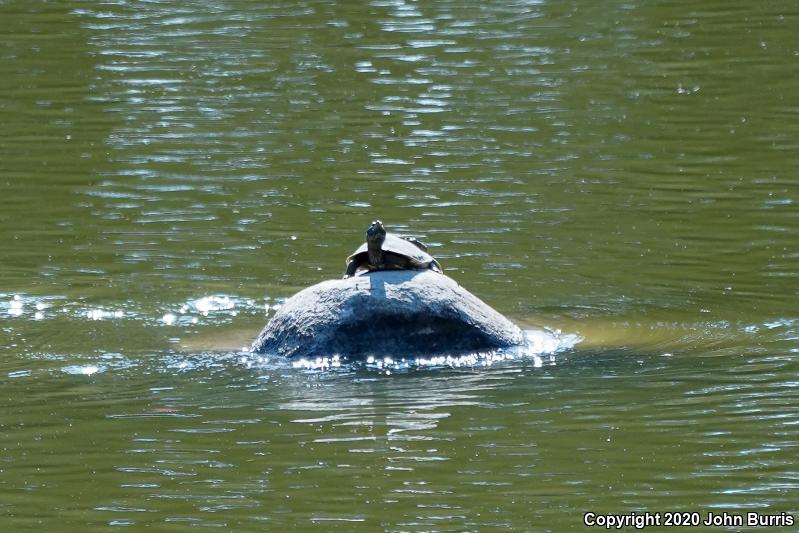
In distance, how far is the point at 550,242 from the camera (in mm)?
14109

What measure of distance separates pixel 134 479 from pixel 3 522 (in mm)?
769

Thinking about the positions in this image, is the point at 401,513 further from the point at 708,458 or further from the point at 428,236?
the point at 428,236

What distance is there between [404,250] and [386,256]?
0.17 metres

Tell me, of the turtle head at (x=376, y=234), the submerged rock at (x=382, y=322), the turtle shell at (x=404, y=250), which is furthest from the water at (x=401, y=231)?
the turtle head at (x=376, y=234)

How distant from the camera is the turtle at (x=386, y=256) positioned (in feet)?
37.1

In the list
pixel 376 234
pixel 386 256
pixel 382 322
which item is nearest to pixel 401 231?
pixel 386 256

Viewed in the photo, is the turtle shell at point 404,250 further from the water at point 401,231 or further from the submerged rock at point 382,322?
the water at point 401,231

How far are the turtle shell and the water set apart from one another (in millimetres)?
774

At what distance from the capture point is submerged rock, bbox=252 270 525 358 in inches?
424

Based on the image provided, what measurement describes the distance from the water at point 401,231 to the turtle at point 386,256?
2.73 ft

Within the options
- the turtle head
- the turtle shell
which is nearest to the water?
the turtle shell

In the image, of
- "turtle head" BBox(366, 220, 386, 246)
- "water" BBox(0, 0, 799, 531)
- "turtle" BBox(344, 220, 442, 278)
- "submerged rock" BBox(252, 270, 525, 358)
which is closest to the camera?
"water" BBox(0, 0, 799, 531)

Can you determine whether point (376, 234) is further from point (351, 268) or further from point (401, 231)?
point (401, 231)

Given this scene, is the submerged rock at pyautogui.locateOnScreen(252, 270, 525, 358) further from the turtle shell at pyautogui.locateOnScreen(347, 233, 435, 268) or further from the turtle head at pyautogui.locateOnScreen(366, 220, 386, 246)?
the turtle shell at pyautogui.locateOnScreen(347, 233, 435, 268)
